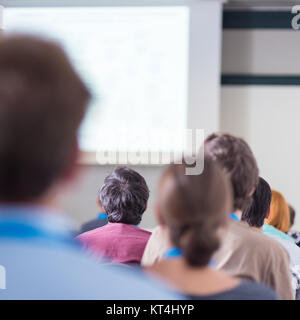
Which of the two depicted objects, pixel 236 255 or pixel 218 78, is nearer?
pixel 236 255

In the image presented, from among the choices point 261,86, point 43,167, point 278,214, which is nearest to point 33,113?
point 43,167

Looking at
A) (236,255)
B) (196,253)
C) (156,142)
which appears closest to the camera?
(196,253)

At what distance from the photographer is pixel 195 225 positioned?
75cm

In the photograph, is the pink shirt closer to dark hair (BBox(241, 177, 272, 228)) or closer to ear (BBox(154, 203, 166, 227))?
dark hair (BBox(241, 177, 272, 228))

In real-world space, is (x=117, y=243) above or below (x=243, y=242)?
below

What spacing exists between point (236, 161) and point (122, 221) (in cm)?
69

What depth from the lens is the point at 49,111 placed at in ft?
1.55

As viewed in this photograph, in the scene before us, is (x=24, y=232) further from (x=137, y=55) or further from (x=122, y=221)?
(x=137, y=55)

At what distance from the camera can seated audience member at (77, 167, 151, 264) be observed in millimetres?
1497

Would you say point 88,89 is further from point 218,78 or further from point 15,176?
point 218,78

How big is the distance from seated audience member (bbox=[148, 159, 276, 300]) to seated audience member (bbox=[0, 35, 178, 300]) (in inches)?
9.9

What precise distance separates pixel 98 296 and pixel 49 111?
193 mm

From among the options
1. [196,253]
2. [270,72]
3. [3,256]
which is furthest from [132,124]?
[3,256]

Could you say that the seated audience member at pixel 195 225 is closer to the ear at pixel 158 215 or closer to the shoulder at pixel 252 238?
the ear at pixel 158 215
